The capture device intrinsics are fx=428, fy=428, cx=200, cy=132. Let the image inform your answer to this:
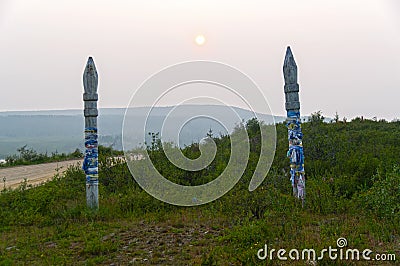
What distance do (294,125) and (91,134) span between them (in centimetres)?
507

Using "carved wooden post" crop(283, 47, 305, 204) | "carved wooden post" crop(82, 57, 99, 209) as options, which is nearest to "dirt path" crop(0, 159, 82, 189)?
"carved wooden post" crop(82, 57, 99, 209)

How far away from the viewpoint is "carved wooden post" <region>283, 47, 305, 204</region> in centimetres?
1037

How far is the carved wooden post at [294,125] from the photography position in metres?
10.4

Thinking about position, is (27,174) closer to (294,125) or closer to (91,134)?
(91,134)

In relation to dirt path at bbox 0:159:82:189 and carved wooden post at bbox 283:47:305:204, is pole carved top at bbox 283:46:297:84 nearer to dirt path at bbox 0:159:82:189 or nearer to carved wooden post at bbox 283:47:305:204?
carved wooden post at bbox 283:47:305:204

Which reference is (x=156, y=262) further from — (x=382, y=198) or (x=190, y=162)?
(x=190, y=162)

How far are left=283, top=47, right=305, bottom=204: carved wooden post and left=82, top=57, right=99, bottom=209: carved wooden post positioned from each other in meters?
4.82

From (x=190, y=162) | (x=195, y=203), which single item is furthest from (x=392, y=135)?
(x=195, y=203)

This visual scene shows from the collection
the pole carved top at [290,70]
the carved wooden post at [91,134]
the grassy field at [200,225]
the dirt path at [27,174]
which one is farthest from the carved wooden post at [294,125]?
the dirt path at [27,174]

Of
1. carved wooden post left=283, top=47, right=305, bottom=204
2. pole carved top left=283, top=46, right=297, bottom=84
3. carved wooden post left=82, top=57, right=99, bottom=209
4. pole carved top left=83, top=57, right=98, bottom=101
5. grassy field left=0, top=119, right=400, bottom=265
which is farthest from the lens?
pole carved top left=83, top=57, right=98, bottom=101

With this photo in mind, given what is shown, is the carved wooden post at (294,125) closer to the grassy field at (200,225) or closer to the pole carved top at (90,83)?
the grassy field at (200,225)

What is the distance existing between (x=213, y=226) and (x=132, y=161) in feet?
18.4

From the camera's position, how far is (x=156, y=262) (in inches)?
270

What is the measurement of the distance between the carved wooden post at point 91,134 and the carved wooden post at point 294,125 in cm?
482
